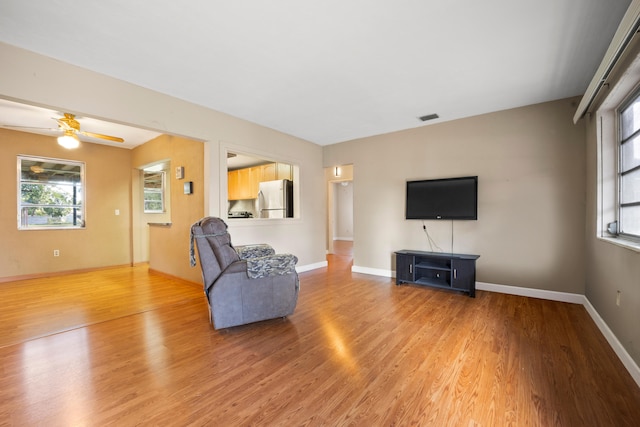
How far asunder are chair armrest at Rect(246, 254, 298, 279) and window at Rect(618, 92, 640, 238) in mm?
3162

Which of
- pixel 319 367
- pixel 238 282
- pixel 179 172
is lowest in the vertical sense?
pixel 319 367

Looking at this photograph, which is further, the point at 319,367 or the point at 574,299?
the point at 574,299

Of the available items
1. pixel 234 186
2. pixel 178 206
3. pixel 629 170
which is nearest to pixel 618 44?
pixel 629 170

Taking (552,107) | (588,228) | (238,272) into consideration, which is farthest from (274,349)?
(552,107)

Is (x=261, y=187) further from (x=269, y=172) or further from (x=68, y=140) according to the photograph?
(x=68, y=140)

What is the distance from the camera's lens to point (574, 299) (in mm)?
3463

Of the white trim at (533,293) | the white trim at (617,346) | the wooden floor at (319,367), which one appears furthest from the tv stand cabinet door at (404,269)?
the white trim at (617,346)

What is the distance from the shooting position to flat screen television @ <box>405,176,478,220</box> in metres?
4.12

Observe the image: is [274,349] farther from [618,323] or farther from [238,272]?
[618,323]

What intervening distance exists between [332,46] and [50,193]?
6.29 metres

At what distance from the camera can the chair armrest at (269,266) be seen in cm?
277

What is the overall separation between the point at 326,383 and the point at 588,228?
3689mm

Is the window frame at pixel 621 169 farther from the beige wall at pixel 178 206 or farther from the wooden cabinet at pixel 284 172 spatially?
the beige wall at pixel 178 206

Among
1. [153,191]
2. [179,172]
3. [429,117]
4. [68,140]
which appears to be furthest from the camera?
[153,191]
